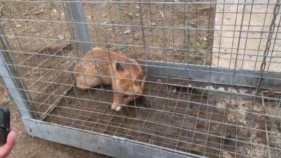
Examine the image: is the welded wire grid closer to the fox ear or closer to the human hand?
the fox ear

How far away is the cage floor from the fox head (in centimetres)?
13

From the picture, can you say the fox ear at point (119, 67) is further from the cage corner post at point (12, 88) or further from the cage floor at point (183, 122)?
the cage corner post at point (12, 88)

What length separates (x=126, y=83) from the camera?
237 cm

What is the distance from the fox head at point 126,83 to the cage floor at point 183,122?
0.43 ft

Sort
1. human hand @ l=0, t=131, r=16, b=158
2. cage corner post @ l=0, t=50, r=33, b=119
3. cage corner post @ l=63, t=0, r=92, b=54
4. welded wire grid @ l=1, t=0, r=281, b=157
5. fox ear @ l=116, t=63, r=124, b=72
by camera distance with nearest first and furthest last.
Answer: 1. human hand @ l=0, t=131, r=16, b=158
2. welded wire grid @ l=1, t=0, r=281, b=157
3. cage corner post @ l=0, t=50, r=33, b=119
4. fox ear @ l=116, t=63, r=124, b=72
5. cage corner post @ l=63, t=0, r=92, b=54

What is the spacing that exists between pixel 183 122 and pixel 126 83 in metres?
0.62

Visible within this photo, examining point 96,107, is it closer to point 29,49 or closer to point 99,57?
point 99,57

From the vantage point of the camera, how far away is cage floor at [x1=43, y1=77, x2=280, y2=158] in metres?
2.00

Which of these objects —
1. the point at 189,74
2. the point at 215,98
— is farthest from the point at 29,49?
the point at 215,98

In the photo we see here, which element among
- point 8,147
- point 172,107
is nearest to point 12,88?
point 8,147

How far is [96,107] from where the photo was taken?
2.53 m

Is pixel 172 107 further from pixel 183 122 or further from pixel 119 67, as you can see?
pixel 119 67

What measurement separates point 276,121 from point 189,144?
Result: 791mm

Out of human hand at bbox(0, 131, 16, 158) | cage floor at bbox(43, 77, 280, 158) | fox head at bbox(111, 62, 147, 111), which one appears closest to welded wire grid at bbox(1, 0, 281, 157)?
cage floor at bbox(43, 77, 280, 158)
